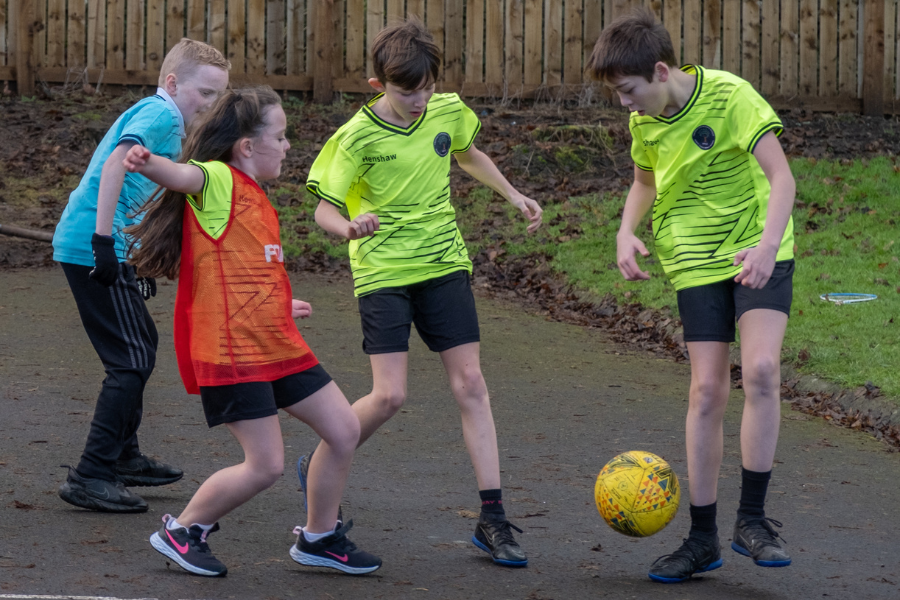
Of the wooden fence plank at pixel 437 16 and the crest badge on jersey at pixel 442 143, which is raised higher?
the wooden fence plank at pixel 437 16

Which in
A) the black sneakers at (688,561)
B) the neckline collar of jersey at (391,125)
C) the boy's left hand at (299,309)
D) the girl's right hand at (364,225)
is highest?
the neckline collar of jersey at (391,125)

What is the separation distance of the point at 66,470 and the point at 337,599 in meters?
2.10

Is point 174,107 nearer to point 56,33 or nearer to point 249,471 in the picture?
point 249,471

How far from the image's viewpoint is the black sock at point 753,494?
157 inches

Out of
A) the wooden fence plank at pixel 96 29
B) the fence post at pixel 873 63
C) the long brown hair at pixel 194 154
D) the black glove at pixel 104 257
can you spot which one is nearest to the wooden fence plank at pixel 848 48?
the fence post at pixel 873 63

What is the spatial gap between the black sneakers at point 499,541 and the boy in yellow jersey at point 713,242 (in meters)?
0.51

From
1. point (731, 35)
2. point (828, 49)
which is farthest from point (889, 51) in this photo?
point (731, 35)

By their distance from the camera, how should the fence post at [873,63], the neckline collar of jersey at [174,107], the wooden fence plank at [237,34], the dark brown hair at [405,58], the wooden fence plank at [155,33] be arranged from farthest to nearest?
the fence post at [873,63] < the wooden fence plank at [237,34] < the wooden fence plank at [155,33] < the neckline collar of jersey at [174,107] < the dark brown hair at [405,58]

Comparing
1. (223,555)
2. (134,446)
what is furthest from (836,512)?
(134,446)

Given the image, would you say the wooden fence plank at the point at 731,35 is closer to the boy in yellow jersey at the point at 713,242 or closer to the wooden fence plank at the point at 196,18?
the wooden fence plank at the point at 196,18

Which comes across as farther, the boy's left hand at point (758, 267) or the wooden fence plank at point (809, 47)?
the wooden fence plank at point (809, 47)

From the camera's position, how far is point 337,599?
3.65m

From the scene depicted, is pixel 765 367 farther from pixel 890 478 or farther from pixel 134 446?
pixel 134 446

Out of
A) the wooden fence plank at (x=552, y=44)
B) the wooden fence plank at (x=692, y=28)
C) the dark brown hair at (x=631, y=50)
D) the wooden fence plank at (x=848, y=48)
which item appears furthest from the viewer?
the wooden fence plank at (x=848, y=48)
